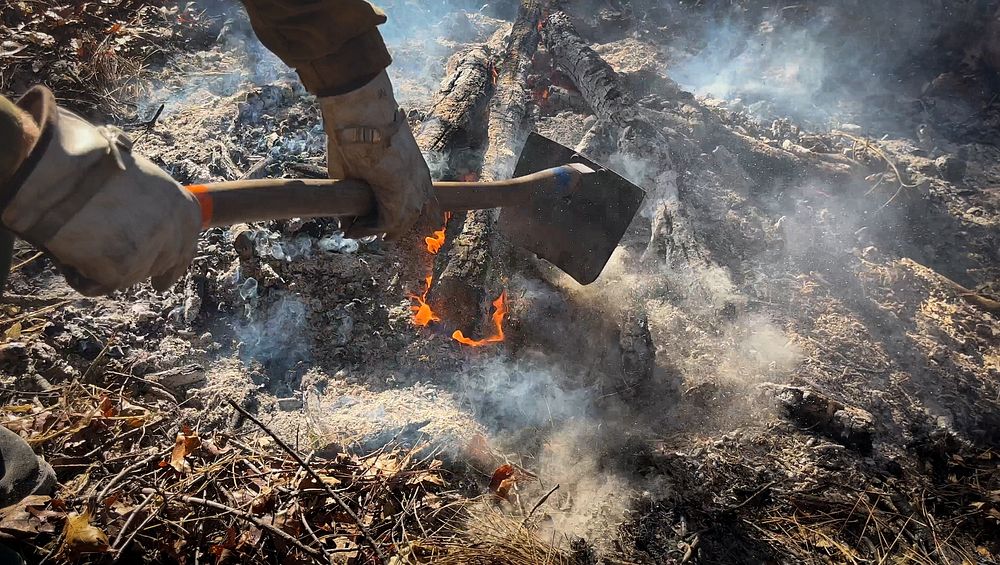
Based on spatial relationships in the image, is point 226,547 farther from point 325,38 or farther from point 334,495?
point 325,38

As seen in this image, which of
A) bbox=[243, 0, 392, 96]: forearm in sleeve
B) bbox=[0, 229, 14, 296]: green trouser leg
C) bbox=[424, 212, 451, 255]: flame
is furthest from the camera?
bbox=[424, 212, 451, 255]: flame

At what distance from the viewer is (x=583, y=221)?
336cm

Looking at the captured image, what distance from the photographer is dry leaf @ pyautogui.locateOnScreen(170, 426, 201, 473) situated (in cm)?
209

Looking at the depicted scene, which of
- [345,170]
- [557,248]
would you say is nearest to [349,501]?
[345,170]

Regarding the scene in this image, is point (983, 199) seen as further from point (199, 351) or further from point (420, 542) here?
point (199, 351)

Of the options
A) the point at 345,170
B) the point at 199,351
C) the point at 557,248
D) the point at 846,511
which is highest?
the point at 345,170

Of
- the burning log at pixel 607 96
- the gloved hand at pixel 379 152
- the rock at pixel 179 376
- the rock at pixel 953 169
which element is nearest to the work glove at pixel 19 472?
the rock at pixel 179 376

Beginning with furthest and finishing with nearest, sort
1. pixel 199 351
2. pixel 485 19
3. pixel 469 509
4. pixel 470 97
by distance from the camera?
pixel 485 19 < pixel 470 97 < pixel 199 351 < pixel 469 509

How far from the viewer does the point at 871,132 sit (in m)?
6.16

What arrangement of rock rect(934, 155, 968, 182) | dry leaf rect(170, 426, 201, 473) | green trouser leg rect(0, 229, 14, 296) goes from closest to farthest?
green trouser leg rect(0, 229, 14, 296)
dry leaf rect(170, 426, 201, 473)
rock rect(934, 155, 968, 182)

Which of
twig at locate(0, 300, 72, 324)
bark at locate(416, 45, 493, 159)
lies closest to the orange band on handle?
twig at locate(0, 300, 72, 324)

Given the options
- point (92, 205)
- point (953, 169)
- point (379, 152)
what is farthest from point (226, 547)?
point (953, 169)

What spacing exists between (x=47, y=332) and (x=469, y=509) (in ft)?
8.37

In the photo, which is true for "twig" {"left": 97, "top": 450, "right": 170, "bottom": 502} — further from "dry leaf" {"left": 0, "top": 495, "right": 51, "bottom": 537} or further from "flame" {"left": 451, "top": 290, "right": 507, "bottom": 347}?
"flame" {"left": 451, "top": 290, "right": 507, "bottom": 347}
